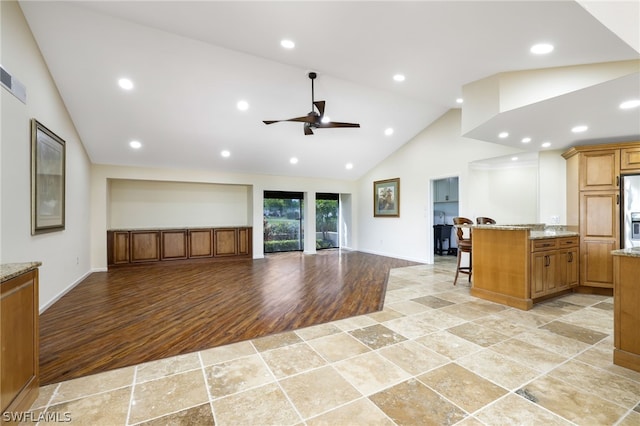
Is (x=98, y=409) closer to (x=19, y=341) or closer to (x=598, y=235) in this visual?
(x=19, y=341)

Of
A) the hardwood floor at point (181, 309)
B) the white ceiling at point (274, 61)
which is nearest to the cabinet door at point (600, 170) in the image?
the white ceiling at point (274, 61)

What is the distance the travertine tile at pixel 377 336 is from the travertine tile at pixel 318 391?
606 mm

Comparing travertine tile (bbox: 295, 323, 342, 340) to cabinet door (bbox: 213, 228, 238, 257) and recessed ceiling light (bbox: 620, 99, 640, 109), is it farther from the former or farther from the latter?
cabinet door (bbox: 213, 228, 238, 257)

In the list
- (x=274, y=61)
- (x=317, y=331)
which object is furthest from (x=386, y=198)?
(x=317, y=331)

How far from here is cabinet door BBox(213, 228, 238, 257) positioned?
7.37m

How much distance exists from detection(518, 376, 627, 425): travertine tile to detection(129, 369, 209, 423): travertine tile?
218cm

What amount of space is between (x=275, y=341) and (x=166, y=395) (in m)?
1.00

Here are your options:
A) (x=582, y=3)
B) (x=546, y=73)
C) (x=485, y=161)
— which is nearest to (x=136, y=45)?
(x=582, y=3)

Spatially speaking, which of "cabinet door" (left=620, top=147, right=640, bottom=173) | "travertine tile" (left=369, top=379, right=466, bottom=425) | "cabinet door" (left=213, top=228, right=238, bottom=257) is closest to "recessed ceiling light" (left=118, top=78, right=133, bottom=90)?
"cabinet door" (left=213, top=228, right=238, bottom=257)

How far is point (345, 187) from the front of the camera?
9234mm

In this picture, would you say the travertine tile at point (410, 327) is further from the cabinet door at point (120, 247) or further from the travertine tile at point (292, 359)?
the cabinet door at point (120, 247)

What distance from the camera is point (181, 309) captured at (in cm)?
359

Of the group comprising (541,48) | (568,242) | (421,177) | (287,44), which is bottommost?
(568,242)

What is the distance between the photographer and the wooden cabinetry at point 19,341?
4.99 feet
